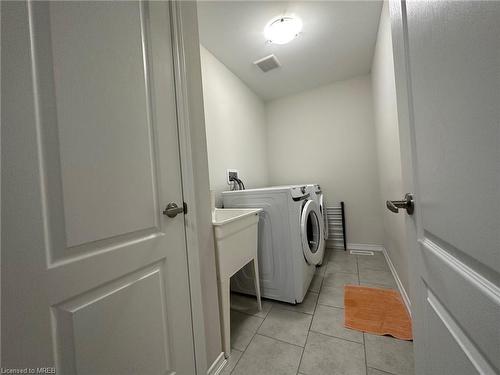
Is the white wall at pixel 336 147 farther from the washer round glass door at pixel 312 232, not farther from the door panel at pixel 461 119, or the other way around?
the door panel at pixel 461 119

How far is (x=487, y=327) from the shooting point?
0.96ft

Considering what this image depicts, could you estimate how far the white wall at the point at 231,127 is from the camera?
1922 millimetres

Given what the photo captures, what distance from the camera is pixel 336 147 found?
8.93 ft

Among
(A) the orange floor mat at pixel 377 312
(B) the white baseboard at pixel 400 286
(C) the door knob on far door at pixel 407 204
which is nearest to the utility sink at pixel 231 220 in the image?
(C) the door knob on far door at pixel 407 204

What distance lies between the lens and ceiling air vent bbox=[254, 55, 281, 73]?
6.77 ft

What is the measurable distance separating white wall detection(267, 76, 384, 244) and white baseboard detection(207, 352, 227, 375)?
2273 millimetres

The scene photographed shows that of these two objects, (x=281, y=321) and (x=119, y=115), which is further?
(x=281, y=321)

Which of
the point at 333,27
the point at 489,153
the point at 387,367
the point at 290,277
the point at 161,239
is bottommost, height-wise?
the point at 387,367

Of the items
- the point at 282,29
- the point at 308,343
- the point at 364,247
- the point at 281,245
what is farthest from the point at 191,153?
the point at 364,247

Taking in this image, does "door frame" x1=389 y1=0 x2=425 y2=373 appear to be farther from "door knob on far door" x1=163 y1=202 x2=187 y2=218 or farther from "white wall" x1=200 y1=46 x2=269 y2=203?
"white wall" x1=200 y1=46 x2=269 y2=203

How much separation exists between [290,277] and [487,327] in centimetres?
134

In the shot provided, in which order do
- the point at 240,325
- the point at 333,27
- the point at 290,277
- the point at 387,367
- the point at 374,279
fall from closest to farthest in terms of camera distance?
the point at 387,367 < the point at 240,325 < the point at 290,277 < the point at 333,27 < the point at 374,279

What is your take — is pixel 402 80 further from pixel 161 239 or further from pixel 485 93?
A: pixel 161 239

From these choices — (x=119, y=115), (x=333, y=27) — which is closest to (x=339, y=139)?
(x=333, y=27)
